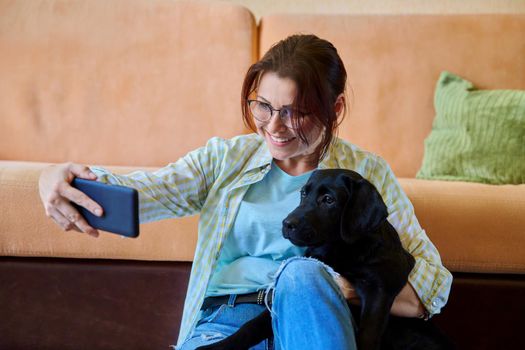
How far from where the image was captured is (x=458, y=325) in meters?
1.69

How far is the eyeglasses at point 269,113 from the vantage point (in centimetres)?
122

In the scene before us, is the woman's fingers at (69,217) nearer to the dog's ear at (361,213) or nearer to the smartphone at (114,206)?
the smartphone at (114,206)

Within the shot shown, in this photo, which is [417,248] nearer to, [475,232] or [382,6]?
[475,232]

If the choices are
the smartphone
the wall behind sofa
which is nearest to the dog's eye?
the smartphone

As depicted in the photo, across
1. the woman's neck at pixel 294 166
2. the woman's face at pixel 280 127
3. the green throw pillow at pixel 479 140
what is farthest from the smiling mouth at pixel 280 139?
the green throw pillow at pixel 479 140

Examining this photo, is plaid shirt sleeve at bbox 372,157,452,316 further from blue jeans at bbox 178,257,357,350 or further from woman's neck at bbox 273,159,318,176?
blue jeans at bbox 178,257,357,350

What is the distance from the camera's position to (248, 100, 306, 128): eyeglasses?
4.01 ft

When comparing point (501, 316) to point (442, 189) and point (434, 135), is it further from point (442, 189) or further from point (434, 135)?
point (434, 135)

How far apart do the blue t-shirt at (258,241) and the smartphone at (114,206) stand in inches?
12.7

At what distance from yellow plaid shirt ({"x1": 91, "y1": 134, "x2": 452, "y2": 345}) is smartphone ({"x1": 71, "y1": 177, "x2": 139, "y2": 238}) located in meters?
0.16

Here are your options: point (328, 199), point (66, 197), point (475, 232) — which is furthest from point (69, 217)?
point (475, 232)

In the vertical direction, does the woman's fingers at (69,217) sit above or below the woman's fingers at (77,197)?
below

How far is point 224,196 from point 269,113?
0.21m

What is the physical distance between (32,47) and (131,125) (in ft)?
1.69
